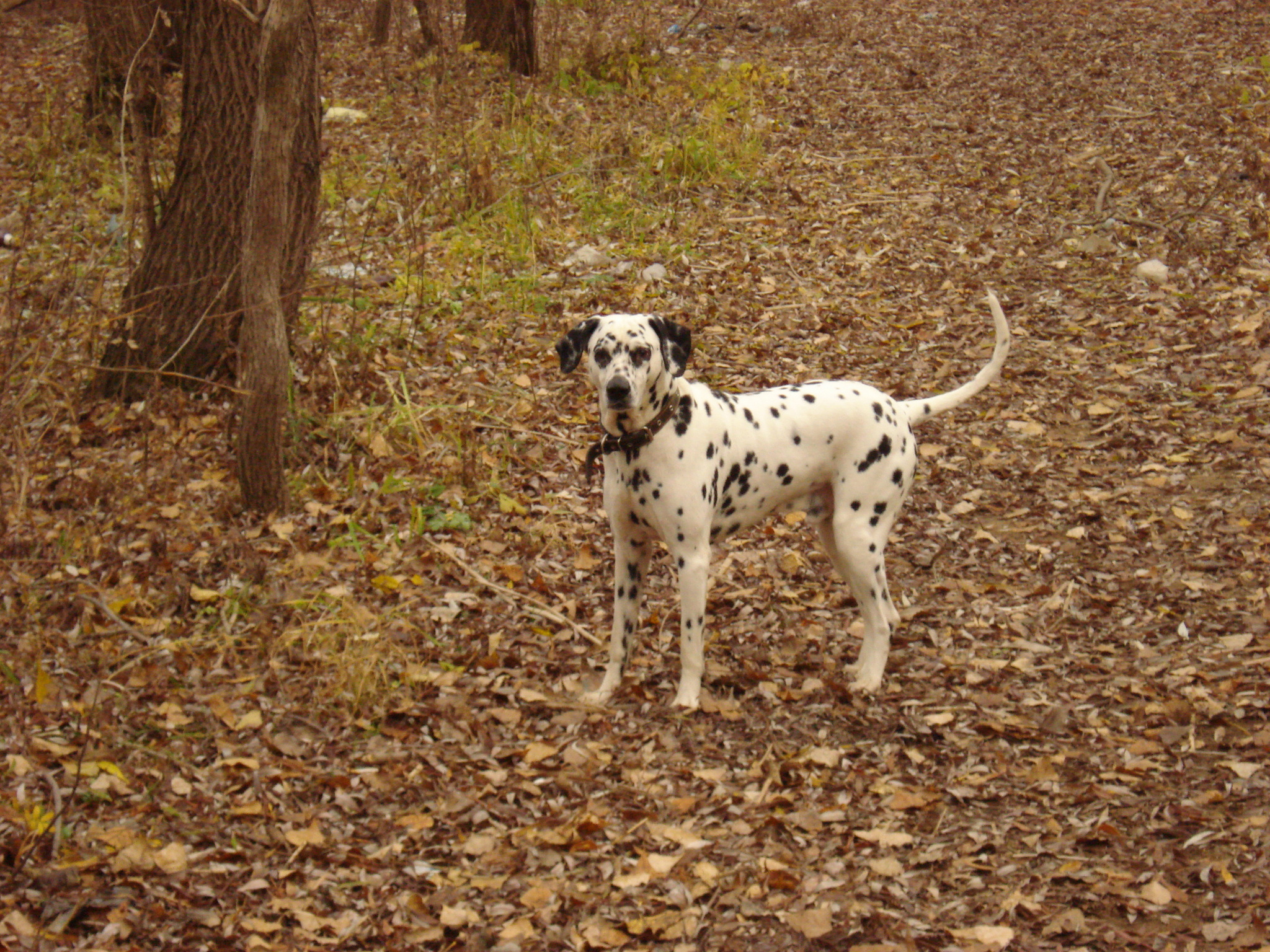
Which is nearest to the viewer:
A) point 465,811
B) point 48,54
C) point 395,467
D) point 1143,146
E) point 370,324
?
point 465,811

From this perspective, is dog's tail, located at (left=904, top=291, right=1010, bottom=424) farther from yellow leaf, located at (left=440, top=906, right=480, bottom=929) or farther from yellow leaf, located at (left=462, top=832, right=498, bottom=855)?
yellow leaf, located at (left=440, top=906, right=480, bottom=929)

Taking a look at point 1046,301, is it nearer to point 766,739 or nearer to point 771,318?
point 771,318

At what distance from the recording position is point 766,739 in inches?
207

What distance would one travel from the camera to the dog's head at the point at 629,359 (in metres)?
4.91

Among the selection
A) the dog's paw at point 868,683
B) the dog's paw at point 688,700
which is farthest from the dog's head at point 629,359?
the dog's paw at point 868,683

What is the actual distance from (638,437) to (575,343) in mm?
553

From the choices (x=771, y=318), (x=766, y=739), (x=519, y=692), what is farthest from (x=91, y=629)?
(x=771, y=318)

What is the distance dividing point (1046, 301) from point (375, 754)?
723cm

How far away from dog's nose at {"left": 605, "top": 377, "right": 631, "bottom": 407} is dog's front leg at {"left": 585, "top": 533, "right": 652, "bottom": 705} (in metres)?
0.86

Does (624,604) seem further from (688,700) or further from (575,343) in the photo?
(575,343)

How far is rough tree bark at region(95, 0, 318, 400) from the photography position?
7328 millimetres

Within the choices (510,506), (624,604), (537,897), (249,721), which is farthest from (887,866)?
(510,506)

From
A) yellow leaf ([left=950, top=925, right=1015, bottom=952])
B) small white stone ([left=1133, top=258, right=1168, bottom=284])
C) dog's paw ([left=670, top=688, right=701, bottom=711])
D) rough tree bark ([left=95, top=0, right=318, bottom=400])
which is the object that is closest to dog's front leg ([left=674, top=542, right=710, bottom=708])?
dog's paw ([left=670, top=688, right=701, bottom=711])

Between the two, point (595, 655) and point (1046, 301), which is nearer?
point (595, 655)
